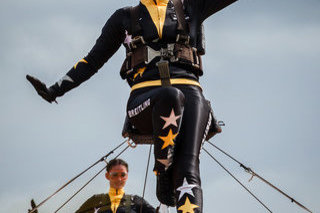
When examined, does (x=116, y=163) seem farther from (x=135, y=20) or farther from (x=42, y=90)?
(x=135, y=20)

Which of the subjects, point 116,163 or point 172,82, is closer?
point 172,82

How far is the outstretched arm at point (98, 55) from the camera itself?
4613 millimetres

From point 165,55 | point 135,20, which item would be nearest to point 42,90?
point 135,20

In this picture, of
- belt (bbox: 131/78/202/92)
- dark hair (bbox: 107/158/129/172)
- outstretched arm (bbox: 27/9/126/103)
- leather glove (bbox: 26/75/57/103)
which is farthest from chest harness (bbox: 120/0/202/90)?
dark hair (bbox: 107/158/129/172)

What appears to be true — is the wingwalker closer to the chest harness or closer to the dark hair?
the chest harness

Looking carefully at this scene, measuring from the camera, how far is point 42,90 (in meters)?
4.49

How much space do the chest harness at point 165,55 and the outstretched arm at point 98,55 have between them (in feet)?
0.75

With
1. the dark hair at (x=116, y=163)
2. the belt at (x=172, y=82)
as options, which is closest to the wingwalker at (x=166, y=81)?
the belt at (x=172, y=82)

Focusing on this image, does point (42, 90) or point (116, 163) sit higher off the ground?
point (116, 163)

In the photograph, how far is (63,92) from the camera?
461 centimetres

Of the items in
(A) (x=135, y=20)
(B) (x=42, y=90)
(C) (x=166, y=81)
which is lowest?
(C) (x=166, y=81)

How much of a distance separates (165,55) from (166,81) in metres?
0.27

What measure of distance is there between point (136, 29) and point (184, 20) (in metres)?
0.45

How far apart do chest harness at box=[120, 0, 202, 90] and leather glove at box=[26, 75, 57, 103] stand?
697 mm
